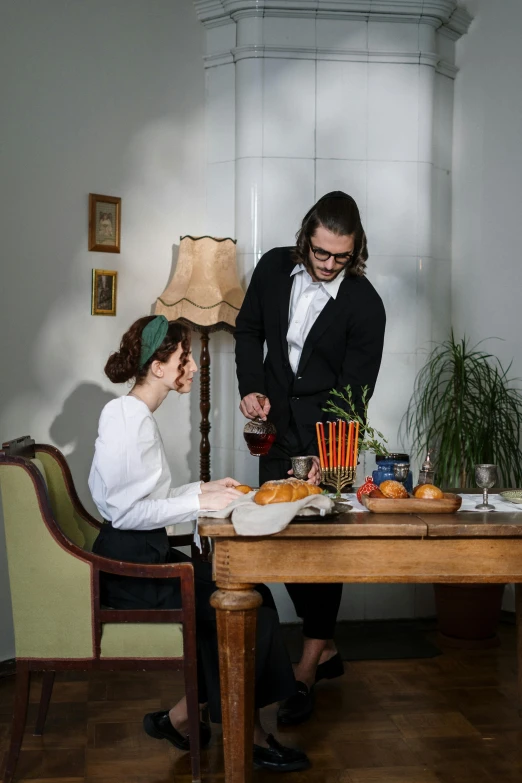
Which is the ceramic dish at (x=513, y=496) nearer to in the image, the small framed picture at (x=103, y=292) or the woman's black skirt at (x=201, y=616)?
the woman's black skirt at (x=201, y=616)

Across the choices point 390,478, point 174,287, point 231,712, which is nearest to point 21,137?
point 174,287

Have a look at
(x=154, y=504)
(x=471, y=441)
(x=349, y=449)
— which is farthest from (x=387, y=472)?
(x=471, y=441)

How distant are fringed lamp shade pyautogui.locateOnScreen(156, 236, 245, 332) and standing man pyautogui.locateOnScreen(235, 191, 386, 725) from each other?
0.59 meters

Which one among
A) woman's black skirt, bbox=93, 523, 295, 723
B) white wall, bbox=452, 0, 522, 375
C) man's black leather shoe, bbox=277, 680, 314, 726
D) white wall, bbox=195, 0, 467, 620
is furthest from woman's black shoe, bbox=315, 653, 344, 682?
white wall, bbox=452, 0, 522, 375

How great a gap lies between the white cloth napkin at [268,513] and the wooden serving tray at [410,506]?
14 centimetres

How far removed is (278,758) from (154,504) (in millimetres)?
903

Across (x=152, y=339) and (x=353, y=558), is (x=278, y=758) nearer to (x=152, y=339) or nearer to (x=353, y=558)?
(x=353, y=558)

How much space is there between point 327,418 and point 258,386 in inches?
11.7

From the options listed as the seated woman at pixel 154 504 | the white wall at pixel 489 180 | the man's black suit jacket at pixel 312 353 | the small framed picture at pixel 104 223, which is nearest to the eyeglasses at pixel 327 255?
the man's black suit jacket at pixel 312 353

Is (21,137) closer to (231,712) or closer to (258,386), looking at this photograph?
(258,386)

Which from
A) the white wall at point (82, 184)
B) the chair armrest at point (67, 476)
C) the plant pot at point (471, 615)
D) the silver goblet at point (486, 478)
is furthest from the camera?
the plant pot at point (471, 615)

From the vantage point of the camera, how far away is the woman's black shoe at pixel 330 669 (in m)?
3.54

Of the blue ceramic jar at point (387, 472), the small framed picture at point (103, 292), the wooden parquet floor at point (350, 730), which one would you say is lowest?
the wooden parquet floor at point (350, 730)

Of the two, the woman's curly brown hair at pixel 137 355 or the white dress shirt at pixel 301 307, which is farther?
the white dress shirt at pixel 301 307
